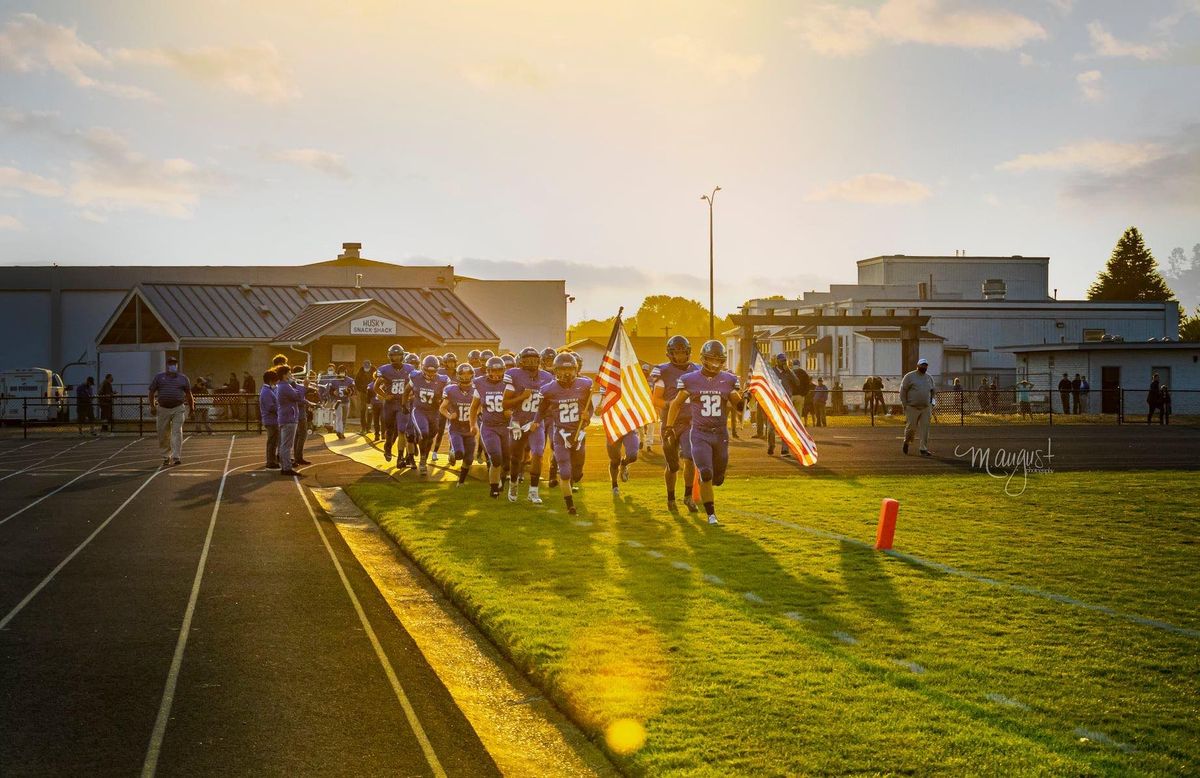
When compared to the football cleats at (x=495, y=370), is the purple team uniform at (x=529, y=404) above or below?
below

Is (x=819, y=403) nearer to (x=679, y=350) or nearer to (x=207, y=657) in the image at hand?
(x=679, y=350)

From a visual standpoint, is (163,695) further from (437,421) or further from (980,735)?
(437,421)

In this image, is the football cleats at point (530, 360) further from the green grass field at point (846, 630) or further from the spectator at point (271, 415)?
the spectator at point (271, 415)

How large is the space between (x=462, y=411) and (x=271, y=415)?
501 centimetres

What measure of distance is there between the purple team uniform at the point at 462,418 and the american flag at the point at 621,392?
2.81m

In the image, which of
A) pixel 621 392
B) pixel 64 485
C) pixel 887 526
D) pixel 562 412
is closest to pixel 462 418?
pixel 621 392

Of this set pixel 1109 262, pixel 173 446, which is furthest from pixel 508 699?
pixel 1109 262

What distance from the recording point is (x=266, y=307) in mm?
57312

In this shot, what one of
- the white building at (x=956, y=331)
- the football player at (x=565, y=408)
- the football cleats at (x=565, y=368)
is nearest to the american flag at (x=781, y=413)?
the football player at (x=565, y=408)

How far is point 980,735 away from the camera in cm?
636

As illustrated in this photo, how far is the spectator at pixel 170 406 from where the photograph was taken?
25.0m

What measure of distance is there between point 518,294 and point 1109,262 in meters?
73.9

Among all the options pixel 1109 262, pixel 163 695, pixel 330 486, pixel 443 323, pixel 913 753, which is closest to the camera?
pixel 913 753

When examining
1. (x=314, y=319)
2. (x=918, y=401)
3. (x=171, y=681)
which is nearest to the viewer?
(x=171, y=681)
